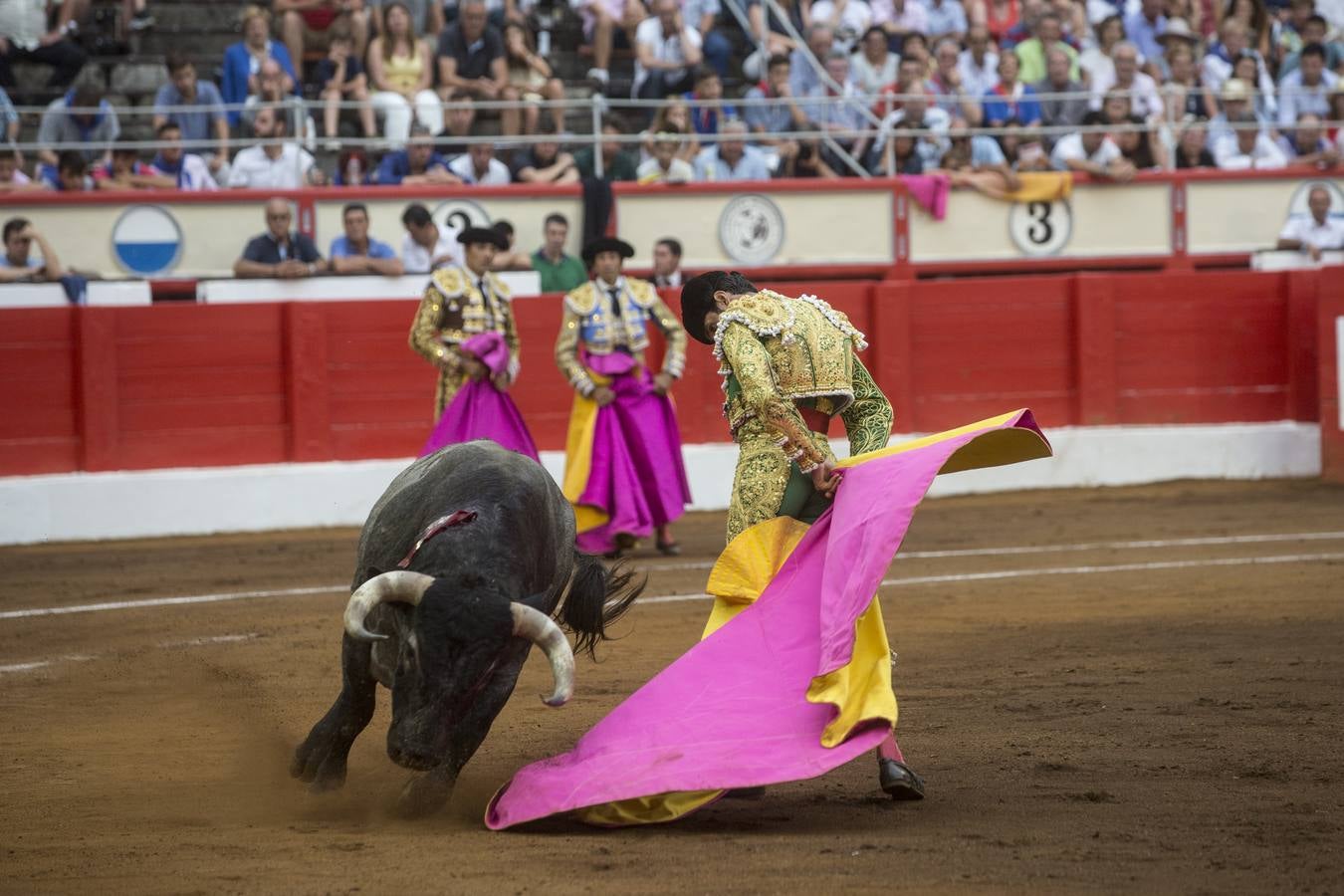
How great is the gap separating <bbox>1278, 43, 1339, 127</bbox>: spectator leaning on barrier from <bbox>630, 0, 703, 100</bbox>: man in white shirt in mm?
3992

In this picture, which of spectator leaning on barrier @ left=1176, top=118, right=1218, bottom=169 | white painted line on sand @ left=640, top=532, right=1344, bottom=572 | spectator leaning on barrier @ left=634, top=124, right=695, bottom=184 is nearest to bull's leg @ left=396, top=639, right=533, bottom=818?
white painted line on sand @ left=640, top=532, right=1344, bottom=572

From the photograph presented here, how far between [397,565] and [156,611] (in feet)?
10.9

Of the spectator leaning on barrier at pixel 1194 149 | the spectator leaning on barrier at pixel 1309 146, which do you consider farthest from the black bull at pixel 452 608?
the spectator leaning on barrier at pixel 1309 146

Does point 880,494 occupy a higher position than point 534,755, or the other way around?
point 880,494

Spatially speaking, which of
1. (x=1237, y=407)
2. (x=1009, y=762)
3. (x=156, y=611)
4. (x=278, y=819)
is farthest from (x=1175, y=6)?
(x=278, y=819)

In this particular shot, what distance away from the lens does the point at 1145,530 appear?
29.2ft

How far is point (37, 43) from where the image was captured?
38.2 feet

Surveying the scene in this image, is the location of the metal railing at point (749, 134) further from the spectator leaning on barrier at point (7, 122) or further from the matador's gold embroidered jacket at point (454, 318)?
the matador's gold embroidered jacket at point (454, 318)

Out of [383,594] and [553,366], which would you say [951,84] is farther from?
[383,594]

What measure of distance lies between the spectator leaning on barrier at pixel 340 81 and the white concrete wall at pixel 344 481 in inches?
84.8

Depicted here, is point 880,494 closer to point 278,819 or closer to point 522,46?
point 278,819

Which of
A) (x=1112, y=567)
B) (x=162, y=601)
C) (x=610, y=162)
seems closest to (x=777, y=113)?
(x=610, y=162)

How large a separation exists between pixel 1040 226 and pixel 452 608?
8872mm

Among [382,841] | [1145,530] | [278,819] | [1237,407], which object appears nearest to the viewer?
[382,841]
